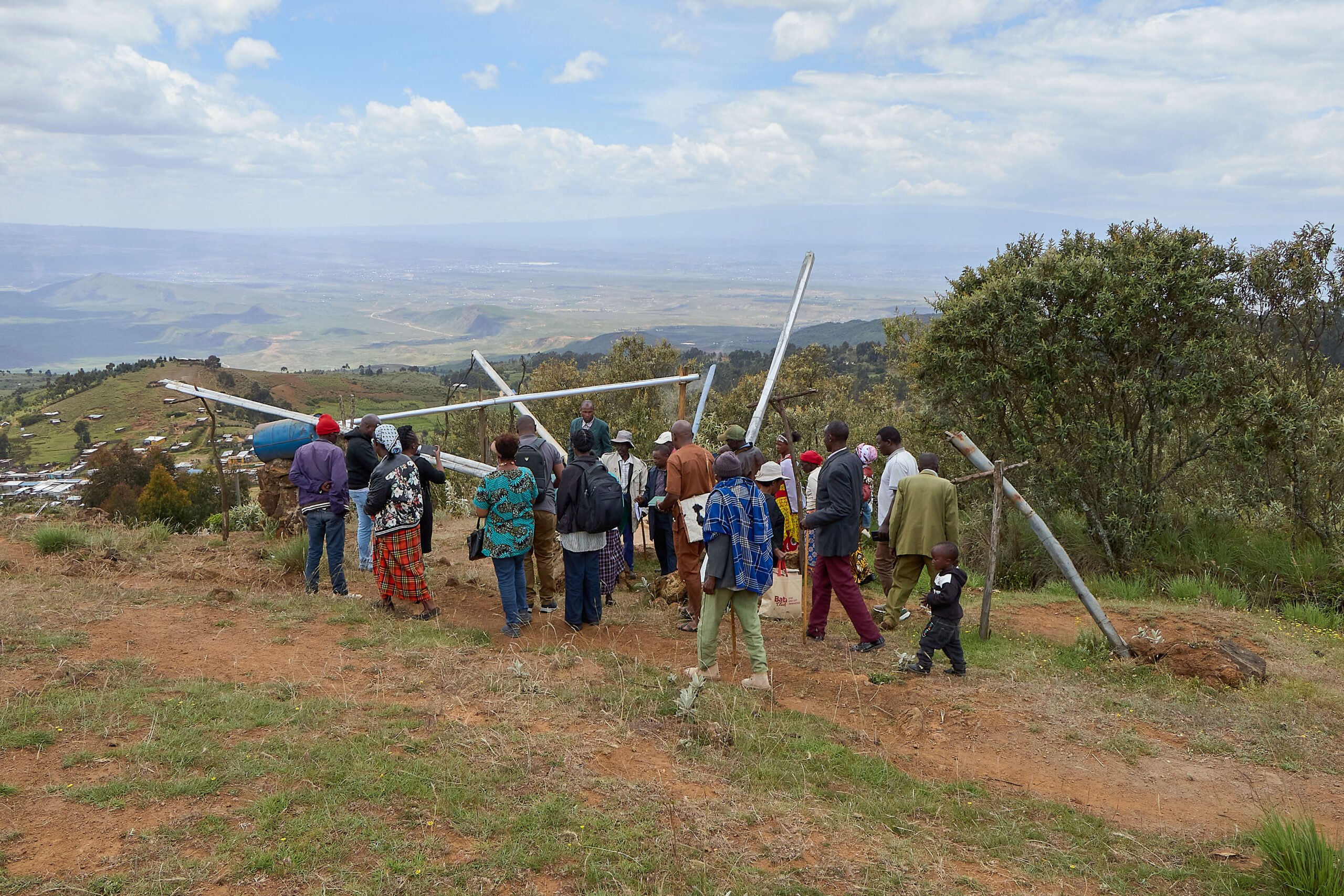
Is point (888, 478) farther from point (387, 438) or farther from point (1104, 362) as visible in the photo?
point (387, 438)

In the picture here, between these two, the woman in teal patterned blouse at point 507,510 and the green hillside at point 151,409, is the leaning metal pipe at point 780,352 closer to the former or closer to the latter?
the woman in teal patterned blouse at point 507,510

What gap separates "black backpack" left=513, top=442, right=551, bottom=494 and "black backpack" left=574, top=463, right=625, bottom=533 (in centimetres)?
53

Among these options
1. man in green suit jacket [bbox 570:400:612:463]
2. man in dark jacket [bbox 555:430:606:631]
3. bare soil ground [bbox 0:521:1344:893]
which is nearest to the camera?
bare soil ground [bbox 0:521:1344:893]

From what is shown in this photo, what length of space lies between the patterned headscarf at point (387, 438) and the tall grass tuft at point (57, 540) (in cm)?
561

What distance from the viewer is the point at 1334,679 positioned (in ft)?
25.2

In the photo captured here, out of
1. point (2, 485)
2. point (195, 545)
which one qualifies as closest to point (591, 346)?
point (2, 485)

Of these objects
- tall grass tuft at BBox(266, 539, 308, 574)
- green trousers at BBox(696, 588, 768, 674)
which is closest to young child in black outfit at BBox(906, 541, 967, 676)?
green trousers at BBox(696, 588, 768, 674)

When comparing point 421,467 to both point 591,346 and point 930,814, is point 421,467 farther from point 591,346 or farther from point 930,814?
point 591,346

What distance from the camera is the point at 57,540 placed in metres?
10.6

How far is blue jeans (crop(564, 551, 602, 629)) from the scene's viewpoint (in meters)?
8.11

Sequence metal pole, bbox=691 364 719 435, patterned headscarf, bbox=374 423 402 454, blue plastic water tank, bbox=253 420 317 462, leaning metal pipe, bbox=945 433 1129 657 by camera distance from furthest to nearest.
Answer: metal pole, bbox=691 364 719 435 → blue plastic water tank, bbox=253 420 317 462 → patterned headscarf, bbox=374 423 402 454 → leaning metal pipe, bbox=945 433 1129 657

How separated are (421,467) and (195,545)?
19.1 ft

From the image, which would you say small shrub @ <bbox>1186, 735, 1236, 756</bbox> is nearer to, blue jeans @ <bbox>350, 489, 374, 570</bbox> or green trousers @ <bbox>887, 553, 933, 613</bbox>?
green trousers @ <bbox>887, 553, 933, 613</bbox>

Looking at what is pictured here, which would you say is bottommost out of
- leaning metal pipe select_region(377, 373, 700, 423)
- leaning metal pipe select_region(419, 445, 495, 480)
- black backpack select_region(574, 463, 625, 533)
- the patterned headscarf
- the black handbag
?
the black handbag
